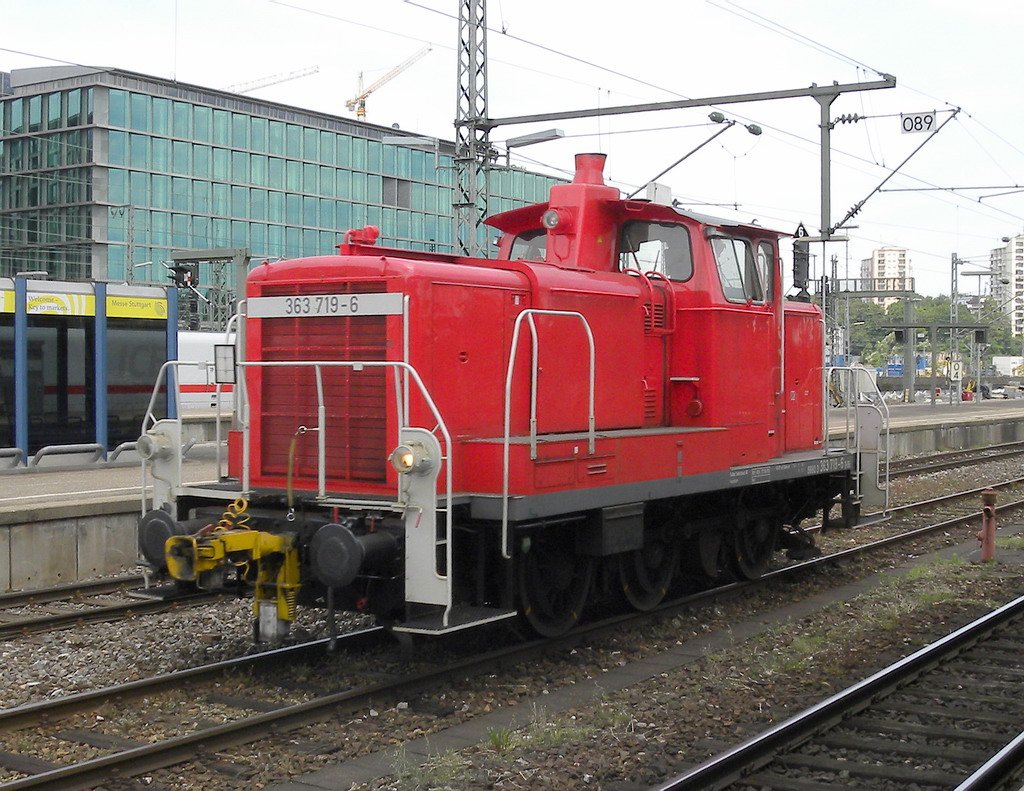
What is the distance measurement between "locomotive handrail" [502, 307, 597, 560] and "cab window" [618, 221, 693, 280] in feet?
3.92

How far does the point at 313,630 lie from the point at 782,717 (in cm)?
373

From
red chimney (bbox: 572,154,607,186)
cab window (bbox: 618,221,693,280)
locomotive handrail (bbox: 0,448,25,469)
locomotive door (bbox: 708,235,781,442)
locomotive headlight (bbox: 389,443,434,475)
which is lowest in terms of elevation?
locomotive handrail (bbox: 0,448,25,469)

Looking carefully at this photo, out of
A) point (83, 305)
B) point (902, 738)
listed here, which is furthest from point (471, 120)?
point (902, 738)

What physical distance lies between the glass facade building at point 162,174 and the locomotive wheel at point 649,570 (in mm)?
36642

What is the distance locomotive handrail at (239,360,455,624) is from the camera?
6.60 m

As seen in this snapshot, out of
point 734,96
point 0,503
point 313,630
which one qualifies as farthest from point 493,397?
point 734,96

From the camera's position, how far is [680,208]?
30.3 ft

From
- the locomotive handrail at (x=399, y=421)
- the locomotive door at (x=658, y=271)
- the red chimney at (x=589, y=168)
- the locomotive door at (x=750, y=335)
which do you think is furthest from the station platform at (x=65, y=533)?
the locomotive door at (x=750, y=335)

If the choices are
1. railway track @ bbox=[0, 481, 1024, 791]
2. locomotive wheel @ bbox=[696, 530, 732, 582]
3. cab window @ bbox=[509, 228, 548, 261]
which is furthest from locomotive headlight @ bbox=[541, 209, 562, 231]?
railway track @ bbox=[0, 481, 1024, 791]

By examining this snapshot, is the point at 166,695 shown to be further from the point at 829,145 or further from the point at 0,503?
the point at 829,145

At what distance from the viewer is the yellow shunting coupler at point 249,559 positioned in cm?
679

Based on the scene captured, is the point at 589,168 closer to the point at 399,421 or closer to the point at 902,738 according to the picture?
the point at 399,421

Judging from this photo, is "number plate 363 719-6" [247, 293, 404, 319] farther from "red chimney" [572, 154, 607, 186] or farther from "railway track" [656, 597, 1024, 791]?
"railway track" [656, 597, 1024, 791]

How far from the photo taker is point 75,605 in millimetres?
9836
